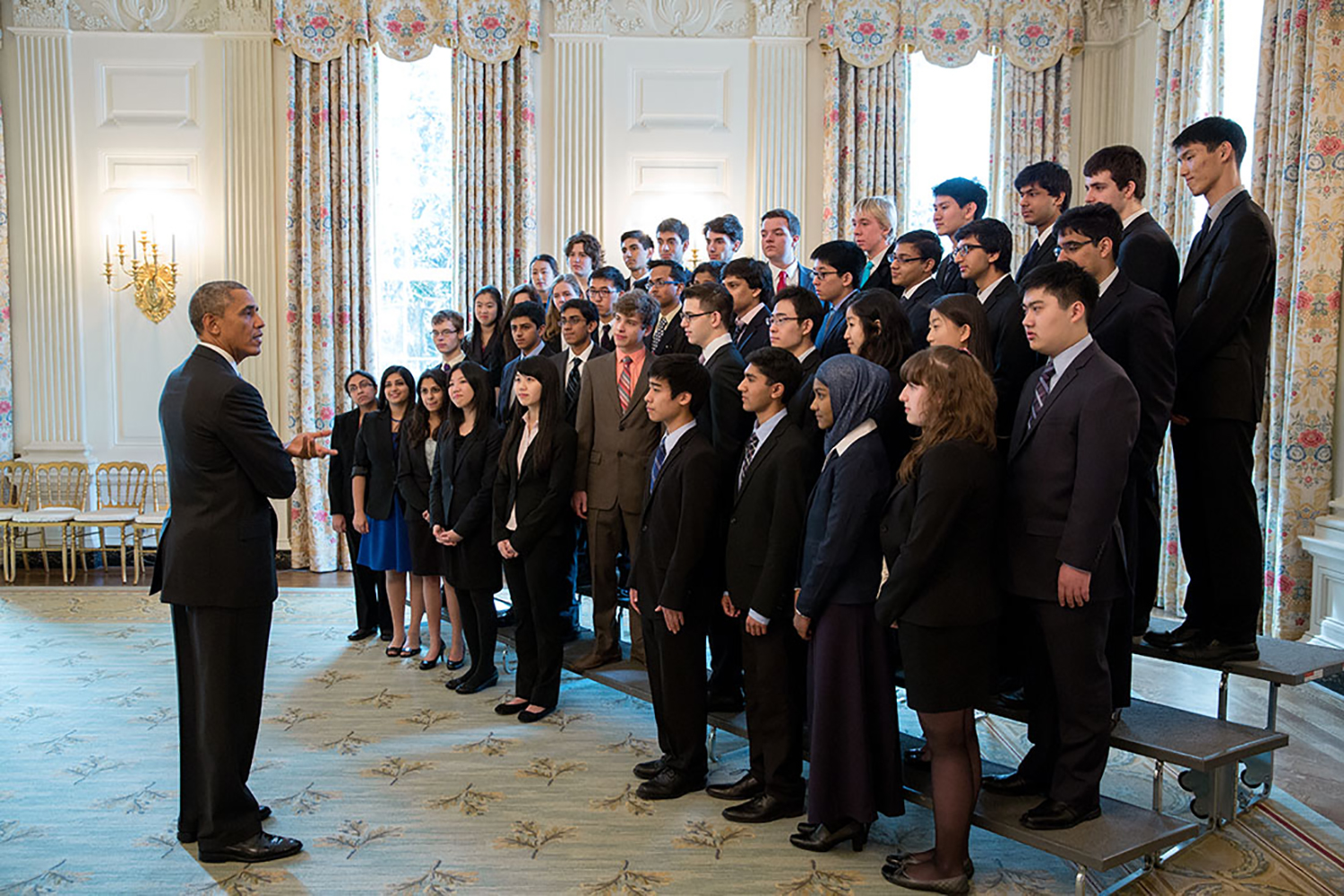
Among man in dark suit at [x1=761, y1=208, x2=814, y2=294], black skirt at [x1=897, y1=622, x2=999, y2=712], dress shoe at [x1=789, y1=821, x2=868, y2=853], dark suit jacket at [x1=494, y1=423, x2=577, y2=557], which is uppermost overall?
man in dark suit at [x1=761, y1=208, x2=814, y2=294]

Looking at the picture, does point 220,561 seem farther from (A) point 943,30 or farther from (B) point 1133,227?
(A) point 943,30

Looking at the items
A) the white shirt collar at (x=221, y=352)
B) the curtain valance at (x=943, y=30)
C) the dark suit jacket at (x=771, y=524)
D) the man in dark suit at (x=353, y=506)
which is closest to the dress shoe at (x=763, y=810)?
the dark suit jacket at (x=771, y=524)

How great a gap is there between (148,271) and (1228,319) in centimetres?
777

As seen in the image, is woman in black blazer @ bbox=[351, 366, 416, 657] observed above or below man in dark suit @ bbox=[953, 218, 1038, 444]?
below

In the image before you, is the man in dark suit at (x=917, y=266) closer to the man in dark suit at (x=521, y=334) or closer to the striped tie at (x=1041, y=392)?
the striped tie at (x=1041, y=392)

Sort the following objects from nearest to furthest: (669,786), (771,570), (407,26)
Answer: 1. (771,570)
2. (669,786)
3. (407,26)

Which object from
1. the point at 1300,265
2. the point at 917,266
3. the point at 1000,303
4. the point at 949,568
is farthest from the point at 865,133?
the point at 949,568

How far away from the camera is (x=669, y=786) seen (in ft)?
12.6

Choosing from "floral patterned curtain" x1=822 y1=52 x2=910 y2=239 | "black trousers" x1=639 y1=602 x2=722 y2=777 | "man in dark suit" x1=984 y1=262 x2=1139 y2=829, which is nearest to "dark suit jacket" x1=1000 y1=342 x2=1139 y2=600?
"man in dark suit" x1=984 y1=262 x2=1139 y2=829

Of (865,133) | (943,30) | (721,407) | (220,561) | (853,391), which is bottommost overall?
(220,561)

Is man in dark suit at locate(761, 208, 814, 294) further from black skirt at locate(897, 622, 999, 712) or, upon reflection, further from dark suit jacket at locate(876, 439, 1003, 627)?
black skirt at locate(897, 622, 999, 712)

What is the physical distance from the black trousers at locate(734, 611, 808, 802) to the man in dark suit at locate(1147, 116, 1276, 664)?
4.54ft

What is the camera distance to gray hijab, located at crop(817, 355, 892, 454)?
3.28m

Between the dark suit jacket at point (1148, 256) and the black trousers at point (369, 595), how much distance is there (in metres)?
4.31
